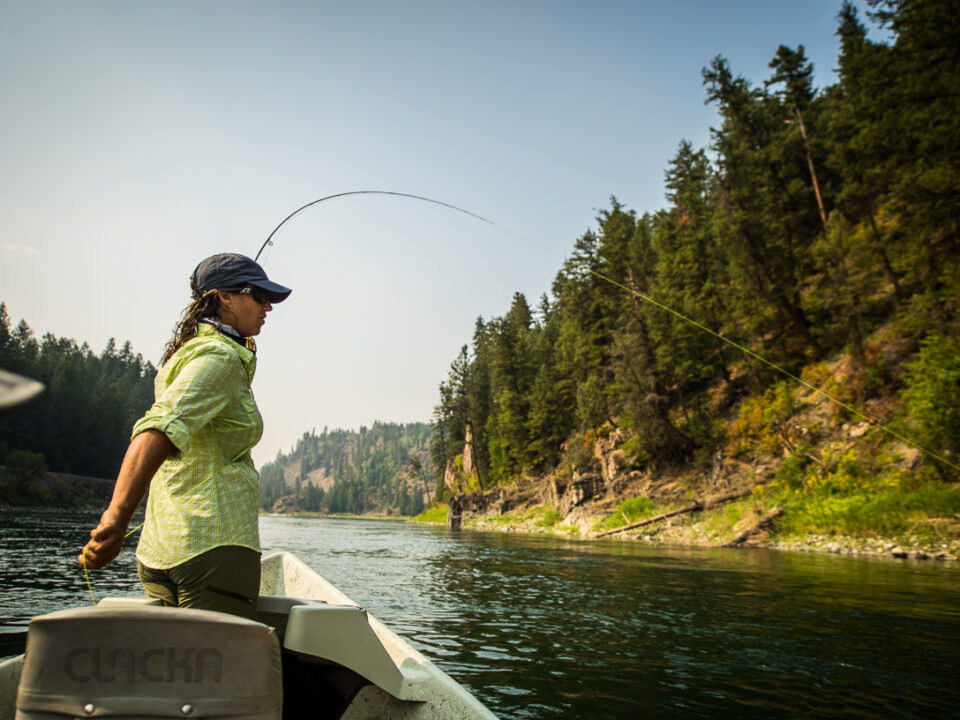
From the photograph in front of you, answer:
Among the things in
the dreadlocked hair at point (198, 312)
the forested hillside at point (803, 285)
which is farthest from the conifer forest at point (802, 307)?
the dreadlocked hair at point (198, 312)

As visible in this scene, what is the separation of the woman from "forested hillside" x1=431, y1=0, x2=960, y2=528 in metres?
8.45

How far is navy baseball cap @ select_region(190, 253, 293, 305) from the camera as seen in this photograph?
2578mm

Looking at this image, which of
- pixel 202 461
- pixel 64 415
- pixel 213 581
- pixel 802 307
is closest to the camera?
pixel 213 581

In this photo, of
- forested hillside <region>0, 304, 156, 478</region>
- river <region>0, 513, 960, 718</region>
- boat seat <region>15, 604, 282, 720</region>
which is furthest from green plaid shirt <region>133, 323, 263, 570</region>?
forested hillside <region>0, 304, 156, 478</region>

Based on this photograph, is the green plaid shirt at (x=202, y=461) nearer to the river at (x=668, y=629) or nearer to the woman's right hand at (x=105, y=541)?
the woman's right hand at (x=105, y=541)

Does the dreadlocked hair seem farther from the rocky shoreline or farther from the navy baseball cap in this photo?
the rocky shoreline

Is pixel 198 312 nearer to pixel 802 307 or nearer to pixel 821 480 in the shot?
pixel 821 480

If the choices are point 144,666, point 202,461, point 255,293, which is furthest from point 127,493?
point 255,293

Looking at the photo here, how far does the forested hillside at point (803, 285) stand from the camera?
18141 mm

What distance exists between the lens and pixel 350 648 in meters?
2.21

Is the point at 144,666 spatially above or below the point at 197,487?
below

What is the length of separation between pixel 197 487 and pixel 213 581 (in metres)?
0.35

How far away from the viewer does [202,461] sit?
2162mm

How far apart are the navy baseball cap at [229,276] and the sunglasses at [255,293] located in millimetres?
18
